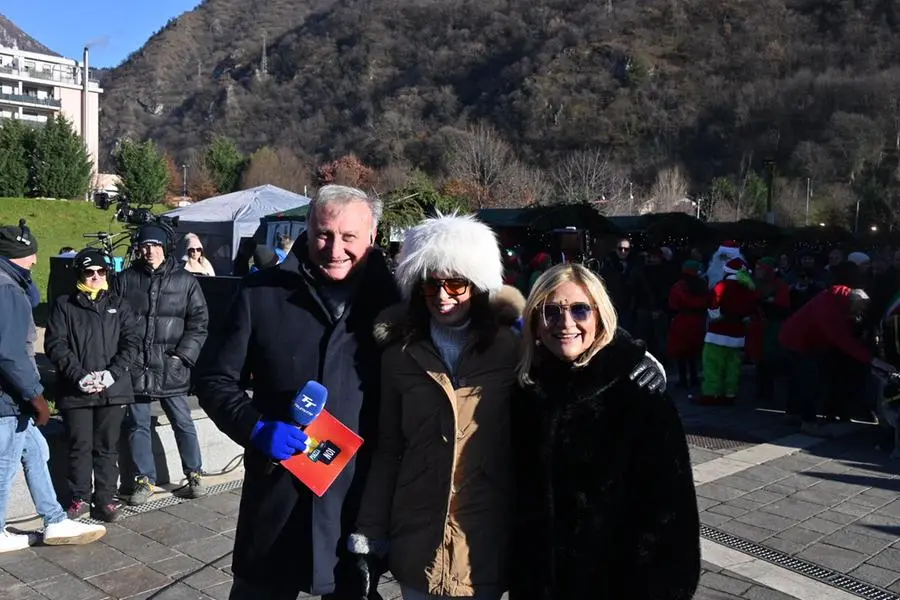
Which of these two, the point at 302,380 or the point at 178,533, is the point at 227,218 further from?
the point at 302,380

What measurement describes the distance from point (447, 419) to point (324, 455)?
42 cm

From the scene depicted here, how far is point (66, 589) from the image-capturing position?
166 inches

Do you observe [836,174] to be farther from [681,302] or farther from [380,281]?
[380,281]

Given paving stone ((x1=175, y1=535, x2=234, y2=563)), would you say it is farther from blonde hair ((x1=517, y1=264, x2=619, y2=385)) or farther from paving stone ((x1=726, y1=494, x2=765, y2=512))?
paving stone ((x1=726, y1=494, x2=765, y2=512))

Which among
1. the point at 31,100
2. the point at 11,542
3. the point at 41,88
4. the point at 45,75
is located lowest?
the point at 11,542

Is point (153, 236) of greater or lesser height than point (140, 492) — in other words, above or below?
above

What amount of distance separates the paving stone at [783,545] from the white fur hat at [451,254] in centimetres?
341

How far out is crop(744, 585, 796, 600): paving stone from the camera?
4297 millimetres

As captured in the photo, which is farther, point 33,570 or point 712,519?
point 712,519

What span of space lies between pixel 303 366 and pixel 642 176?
69.0 m

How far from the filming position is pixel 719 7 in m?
101

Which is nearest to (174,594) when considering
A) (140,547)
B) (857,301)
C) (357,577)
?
(140,547)

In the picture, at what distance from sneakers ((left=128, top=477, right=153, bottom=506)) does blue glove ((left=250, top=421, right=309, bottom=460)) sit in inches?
132

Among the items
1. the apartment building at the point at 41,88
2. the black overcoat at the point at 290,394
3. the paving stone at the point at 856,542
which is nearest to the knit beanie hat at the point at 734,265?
the paving stone at the point at 856,542
